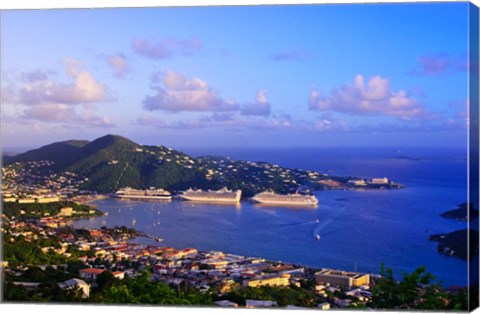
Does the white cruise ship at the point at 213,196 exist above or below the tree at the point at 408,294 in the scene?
above

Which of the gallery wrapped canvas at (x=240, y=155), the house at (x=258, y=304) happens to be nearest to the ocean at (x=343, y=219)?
the gallery wrapped canvas at (x=240, y=155)

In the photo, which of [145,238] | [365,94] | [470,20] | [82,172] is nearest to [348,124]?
[365,94]

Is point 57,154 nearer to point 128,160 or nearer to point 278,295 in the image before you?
point 128,160

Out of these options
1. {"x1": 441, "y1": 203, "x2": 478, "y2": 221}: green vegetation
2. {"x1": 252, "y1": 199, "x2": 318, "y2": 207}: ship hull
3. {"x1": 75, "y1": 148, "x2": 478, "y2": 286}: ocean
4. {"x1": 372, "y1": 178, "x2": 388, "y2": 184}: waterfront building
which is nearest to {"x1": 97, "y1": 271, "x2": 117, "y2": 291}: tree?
{"x1": 75, "y1": 148, "x2": 478, "y2": 286}: ocean

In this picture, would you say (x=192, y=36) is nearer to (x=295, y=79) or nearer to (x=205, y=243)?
(x=295, y=79)

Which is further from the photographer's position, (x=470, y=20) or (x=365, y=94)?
(x=365, y=94)

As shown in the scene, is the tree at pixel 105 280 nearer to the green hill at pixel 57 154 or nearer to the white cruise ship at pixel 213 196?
the white cruise ship at pixel 213 196
